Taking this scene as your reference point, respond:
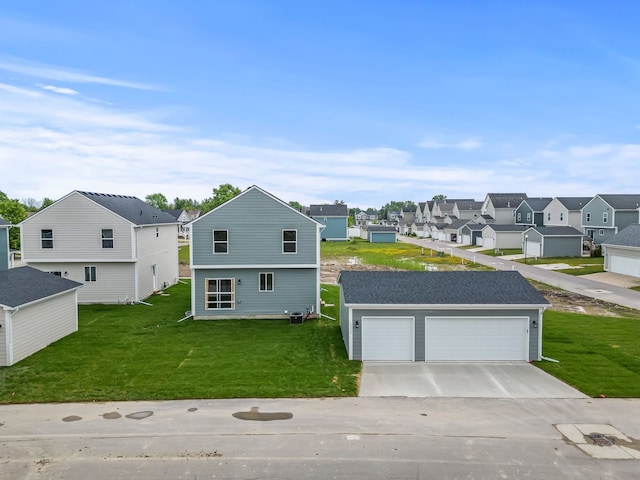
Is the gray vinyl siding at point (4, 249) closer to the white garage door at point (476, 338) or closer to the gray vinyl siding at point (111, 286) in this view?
the gray vinyl siding at point (111, 286)

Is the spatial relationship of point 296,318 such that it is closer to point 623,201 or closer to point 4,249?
point 4,249

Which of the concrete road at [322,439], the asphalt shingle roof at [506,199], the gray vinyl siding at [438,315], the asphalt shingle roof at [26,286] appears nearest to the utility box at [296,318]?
the gray vinyl siding at [438,315]

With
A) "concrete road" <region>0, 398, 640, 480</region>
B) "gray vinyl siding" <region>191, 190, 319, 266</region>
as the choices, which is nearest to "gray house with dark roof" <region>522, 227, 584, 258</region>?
"gray vinyl siding" <region>191, 190, 319, 266</region>

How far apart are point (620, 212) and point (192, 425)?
191ft

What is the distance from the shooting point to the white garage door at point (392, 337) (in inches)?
703

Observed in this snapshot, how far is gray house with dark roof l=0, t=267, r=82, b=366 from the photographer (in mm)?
17125

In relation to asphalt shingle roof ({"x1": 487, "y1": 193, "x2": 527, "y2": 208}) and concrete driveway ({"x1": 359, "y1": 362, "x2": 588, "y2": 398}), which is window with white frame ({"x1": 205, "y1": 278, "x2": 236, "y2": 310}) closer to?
concrete driveway ({"x1": 359, "y1": 362, "x2": 588, "y2": 398})

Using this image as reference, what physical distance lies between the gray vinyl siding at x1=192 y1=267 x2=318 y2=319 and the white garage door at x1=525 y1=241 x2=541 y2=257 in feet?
135

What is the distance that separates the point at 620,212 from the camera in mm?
55094

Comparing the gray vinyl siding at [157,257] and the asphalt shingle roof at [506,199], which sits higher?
the asphalt shingle roof at [506,199]

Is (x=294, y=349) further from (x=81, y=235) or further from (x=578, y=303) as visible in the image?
(x=578, y=303)

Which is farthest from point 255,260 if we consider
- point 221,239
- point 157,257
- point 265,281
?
point 157,257

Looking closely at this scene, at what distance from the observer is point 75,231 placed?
2892 cm

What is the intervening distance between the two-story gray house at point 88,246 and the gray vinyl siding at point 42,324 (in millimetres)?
6955
